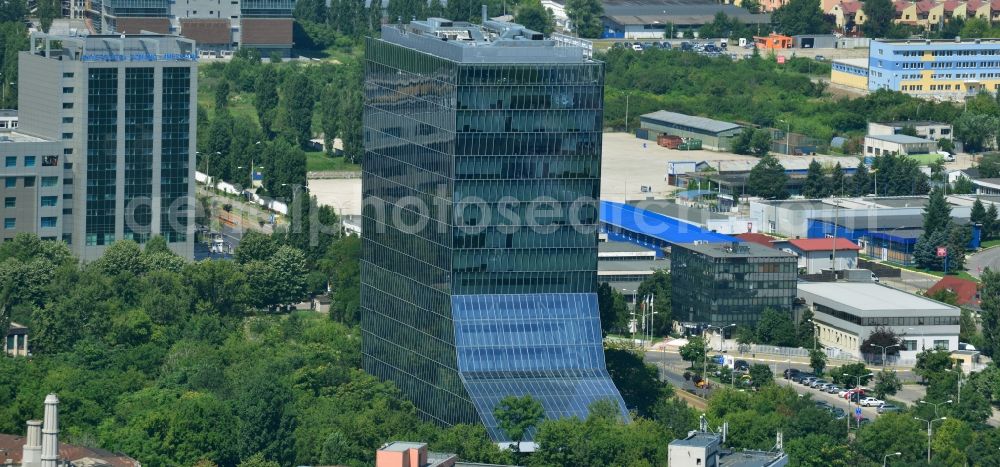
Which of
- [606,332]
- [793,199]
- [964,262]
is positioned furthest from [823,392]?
[793,199]

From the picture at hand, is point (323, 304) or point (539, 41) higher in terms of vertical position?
point (539, 41)

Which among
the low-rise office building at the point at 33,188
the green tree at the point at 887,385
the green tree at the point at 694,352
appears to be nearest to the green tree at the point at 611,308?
the green tree at the point at 694,352

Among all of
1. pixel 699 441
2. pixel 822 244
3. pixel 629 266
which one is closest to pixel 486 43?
pixel 699 441

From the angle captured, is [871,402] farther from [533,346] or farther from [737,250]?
[533,346]

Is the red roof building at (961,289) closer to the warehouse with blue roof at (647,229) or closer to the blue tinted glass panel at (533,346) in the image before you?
the warehouse with blue roof at (647,229)

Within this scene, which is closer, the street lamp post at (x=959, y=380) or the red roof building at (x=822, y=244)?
the street lamp post at (x=959, y=380)

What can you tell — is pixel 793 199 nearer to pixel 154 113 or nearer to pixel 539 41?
pixel 154 113

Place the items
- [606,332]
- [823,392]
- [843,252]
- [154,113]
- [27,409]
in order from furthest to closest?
[843,252] → [154,113] → [606,332] → [823,392] → [27,409]

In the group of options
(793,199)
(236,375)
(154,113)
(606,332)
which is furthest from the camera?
(793,199)
